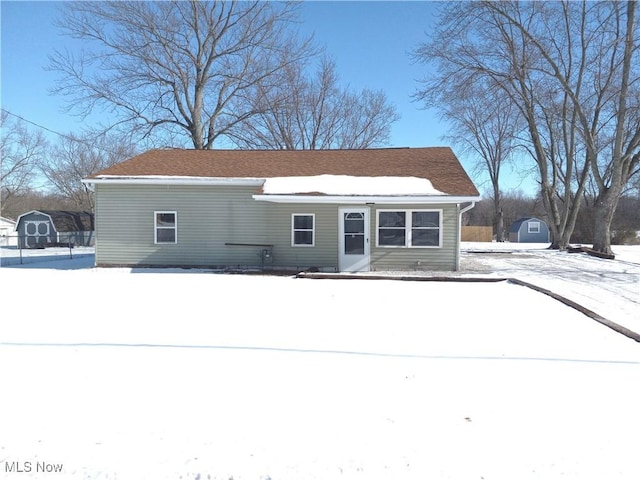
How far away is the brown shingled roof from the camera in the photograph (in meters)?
13.8

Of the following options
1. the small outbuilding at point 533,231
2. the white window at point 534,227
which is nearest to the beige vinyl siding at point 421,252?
the small outbuilding at point 533,231

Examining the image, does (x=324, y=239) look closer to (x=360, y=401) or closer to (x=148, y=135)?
(x=360, y=401)

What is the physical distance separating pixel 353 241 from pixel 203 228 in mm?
5110

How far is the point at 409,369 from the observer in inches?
176

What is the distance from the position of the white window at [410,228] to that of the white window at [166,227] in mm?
6908

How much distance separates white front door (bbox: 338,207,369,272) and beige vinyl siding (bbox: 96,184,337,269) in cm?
34

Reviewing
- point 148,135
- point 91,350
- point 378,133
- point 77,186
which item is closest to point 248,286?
point 91,350

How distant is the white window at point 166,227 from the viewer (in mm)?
13695

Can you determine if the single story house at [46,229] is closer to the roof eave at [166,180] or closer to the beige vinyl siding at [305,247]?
the roof eave at [166,180]

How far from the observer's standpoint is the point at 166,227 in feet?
45.0

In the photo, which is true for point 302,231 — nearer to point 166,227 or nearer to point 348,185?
point 348,185

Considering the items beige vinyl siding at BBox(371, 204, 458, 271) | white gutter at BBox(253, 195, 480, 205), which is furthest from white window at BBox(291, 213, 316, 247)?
beige vinyl siding at BBox(371, 204, 458, 271)

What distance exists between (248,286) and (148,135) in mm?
19625

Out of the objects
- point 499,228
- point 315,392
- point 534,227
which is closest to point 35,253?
point 315,392
